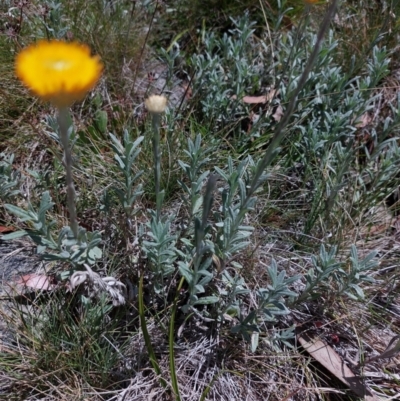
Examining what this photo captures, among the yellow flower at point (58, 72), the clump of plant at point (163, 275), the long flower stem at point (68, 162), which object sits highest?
the yellow flower at point (58, 72)

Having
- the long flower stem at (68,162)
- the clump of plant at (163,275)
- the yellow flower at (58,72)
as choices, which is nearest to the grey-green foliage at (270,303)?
the clump of plant at (163,275)

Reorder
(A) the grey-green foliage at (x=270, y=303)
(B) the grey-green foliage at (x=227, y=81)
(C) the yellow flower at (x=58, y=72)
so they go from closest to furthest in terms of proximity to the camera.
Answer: (C) the yellow flower at (x=58, y=72)
(A) the grey-green foliage at (x=270, y=303)
(B) the grey-green foliage at (x=227, y=81)

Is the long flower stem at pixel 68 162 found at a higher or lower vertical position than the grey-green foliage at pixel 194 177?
higher

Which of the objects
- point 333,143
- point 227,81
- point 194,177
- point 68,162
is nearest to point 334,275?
point 194,177

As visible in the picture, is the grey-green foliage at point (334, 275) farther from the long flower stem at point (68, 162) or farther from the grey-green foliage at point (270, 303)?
the long flower stem at point (68, 162)

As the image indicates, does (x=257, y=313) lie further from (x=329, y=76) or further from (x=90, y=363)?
(x=329, y=76)

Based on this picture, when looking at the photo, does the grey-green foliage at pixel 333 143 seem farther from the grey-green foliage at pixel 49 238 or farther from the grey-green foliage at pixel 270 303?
the grey-green foliage at pixel 49 238

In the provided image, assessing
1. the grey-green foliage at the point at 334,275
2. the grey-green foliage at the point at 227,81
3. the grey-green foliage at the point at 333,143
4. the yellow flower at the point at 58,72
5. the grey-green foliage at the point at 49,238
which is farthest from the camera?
the grey-green foliage at the point at 227,81

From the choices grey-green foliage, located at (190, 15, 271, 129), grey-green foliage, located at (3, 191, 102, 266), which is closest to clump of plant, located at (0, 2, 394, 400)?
grey-green foliage, located at (3, 191, 102, 266)

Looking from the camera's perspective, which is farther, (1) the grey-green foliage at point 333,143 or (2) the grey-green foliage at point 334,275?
(1) the grey-green foliage at point 333,143
